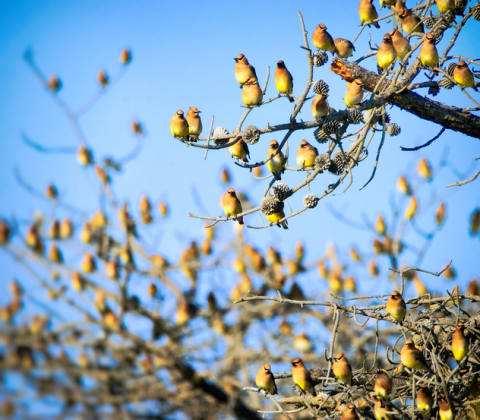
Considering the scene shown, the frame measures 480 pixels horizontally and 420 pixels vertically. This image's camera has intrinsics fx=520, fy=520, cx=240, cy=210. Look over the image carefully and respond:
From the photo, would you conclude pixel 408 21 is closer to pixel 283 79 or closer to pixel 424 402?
pixel 283 79

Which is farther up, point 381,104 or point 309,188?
point 381,104

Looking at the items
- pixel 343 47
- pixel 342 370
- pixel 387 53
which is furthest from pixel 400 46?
pixel 342 370

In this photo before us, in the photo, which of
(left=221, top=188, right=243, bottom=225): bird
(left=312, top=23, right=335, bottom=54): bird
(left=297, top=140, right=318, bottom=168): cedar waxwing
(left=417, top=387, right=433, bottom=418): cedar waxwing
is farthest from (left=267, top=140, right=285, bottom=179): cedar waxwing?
(left=417, top=387, right=433, bottom=418): cedar waxwing

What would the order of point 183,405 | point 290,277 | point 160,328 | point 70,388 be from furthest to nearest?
point 290,277 < point 160,328 < point 183,405 < point 70,388

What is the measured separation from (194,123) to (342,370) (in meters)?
1.36

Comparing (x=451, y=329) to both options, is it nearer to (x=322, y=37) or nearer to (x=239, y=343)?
(x=322, y=37)

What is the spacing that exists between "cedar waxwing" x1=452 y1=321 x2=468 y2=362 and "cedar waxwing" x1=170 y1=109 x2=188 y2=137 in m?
1.58

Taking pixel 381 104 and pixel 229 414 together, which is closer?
pixel 381 104

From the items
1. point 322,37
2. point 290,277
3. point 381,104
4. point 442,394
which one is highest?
point 290,277

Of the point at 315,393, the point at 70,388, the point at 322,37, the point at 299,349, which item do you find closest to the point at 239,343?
the point at 299,349

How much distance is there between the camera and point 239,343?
5.91 m

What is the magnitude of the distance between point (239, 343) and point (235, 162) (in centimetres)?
387

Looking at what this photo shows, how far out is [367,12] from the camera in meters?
2.84

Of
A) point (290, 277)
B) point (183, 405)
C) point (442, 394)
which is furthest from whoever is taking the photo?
point (290, 277)
